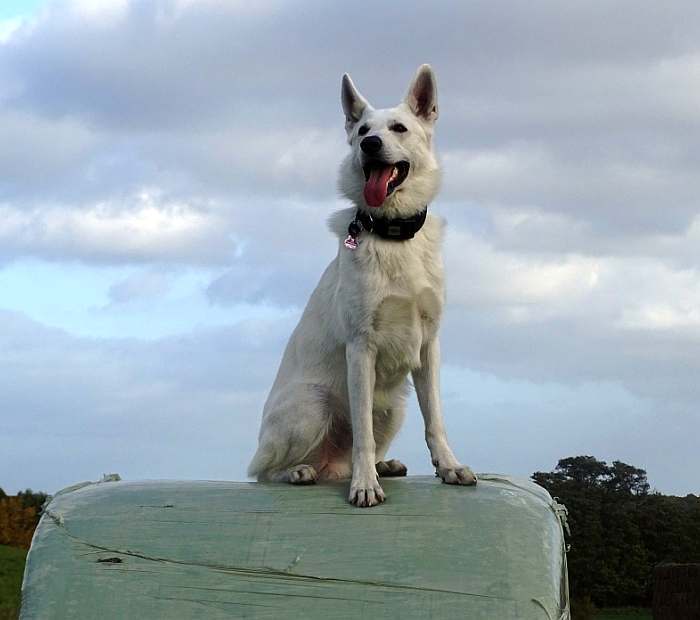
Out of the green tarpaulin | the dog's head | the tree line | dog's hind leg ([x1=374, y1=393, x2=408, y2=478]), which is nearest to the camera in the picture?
the green tarpaulin

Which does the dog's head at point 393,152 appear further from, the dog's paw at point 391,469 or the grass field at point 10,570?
the grass field at point 10,570

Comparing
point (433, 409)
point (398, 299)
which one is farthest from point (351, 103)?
point (433, 409)

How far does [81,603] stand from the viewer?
4.35 metres

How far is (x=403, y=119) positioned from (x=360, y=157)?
283mm

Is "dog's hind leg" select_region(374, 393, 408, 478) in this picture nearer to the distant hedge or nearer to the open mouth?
the open mouth

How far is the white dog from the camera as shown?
5.02 m

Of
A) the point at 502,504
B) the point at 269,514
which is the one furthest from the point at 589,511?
the point at 269,514

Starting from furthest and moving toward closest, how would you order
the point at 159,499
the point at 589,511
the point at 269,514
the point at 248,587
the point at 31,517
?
the point at 31,517 < the point at 589,511 < the point at 159,499 < the point at 269,514 < the point at 248,587

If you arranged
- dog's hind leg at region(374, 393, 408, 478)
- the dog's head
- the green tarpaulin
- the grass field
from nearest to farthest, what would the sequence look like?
the green tarpaulin
the dog's head
dog's hind leg at region(374, 393, 408, 478)
the grass field

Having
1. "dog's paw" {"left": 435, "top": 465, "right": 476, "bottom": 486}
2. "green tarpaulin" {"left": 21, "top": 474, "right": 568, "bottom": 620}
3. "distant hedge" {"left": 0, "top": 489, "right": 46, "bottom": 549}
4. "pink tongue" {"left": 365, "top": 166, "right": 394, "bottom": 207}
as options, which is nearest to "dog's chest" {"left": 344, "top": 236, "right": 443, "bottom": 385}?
"pink tongue" {"left": 365, "top": 166, "right": 394, "bottom": 207}

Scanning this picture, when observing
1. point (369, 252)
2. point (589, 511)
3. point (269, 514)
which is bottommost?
point (269, 514)

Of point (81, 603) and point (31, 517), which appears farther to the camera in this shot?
point (31, 517)

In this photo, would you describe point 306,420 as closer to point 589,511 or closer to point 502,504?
point 502,504

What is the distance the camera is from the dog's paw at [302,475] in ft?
17.0
